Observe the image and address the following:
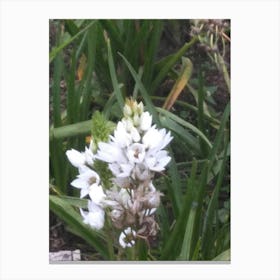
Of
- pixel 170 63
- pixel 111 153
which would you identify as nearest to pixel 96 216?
pixel 111 153

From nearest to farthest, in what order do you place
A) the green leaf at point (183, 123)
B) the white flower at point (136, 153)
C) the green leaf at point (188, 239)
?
the white flower at point (136, 153) → the green leaf at point (188, 239) → the green leaf at point (183, 123)

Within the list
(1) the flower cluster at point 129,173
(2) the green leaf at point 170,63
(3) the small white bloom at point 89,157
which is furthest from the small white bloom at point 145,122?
(2) the green leaf at point 170,63

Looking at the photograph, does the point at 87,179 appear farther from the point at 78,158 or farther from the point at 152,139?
the point at 152,139

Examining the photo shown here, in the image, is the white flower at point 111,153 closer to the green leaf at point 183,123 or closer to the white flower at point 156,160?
the white flower at point 156,160

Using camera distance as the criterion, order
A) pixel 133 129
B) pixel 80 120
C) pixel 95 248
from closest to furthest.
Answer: pixel 133 129 < pixel 95 248 < pixel 80 120

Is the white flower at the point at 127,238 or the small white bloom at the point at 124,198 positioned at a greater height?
the small white bloom at the point at 124,198
